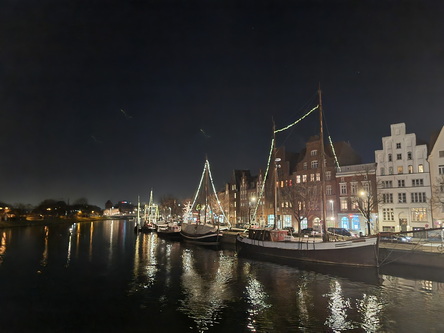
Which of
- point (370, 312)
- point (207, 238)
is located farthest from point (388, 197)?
point (370, 312)

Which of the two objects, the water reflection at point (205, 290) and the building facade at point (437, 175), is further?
the building facade at point (437, 175)

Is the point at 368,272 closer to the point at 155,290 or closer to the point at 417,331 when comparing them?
the point at 417,331

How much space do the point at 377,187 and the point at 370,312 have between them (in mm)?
48010

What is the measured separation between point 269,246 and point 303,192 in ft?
92.7

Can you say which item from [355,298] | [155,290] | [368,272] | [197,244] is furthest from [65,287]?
[197,244]

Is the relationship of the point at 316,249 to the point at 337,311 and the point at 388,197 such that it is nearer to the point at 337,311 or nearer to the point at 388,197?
the point at 337,311

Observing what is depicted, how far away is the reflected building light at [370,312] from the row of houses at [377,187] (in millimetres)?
28762

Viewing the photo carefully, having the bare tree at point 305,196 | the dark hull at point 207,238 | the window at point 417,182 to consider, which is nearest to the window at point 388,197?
the window at point 417,182

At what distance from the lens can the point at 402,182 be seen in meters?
62.2

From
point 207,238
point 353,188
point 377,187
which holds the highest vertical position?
point 353,188

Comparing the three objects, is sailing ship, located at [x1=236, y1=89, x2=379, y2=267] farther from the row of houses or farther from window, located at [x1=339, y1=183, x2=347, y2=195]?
window, located at [x1=339, y1=183, x2=347, y2=195]

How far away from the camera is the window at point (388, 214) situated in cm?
6250

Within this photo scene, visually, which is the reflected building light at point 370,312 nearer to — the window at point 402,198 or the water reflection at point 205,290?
the water reflection at point 205,290

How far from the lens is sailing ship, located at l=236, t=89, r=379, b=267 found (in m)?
35.6
